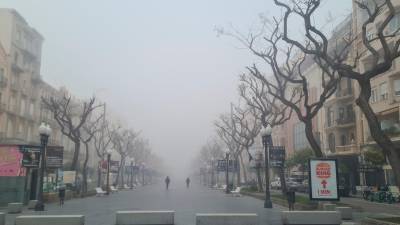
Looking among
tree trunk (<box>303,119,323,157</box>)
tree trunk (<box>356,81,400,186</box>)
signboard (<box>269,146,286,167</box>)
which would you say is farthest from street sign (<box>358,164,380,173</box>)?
tree trunk (<box>356,81,400,186</box>)

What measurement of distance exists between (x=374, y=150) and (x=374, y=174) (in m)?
6.94

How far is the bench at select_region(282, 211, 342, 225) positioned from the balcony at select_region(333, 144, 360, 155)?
3509 cm

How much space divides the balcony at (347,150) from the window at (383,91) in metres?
7.54

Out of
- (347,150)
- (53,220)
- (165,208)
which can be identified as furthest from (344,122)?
(53,220)

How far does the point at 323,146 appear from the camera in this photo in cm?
6072

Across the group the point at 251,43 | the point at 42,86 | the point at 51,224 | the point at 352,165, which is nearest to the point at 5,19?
the point at 42,86

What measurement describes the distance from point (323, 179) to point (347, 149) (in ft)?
110

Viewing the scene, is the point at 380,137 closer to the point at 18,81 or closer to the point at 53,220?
the point at 53,220

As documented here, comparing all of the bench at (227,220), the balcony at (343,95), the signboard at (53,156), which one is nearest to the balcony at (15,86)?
the signboard at (53,156)

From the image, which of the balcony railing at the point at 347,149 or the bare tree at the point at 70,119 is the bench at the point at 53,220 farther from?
the balcony railing at the point at 347,149

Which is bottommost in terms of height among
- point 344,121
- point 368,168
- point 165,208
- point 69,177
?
point 165,208

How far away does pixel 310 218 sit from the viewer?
15508 millimetres

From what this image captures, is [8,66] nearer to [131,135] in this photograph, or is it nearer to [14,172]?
[131,135]

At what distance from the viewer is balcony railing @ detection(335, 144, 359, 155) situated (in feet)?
161
